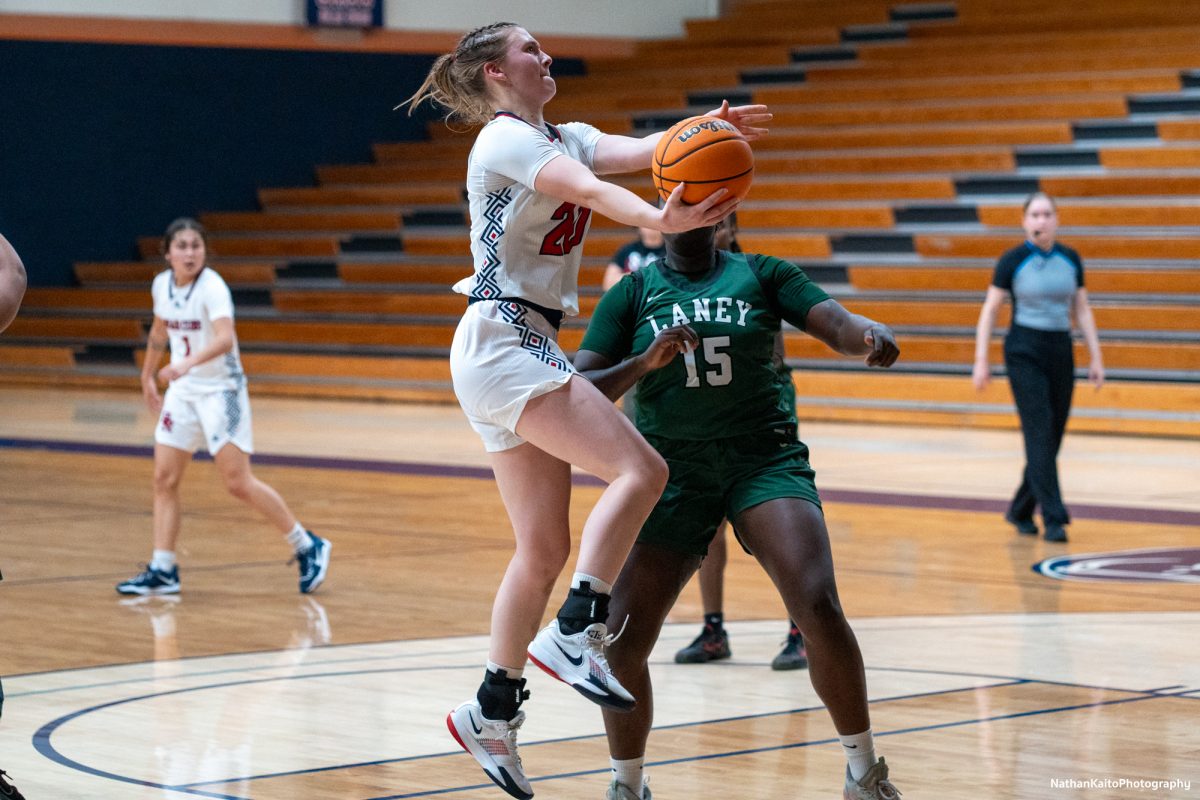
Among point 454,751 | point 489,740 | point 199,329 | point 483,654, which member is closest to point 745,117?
point 489,740

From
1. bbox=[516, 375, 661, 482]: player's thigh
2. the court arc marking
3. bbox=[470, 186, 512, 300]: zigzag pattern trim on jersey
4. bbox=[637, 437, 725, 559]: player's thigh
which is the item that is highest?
bbox=[470, 186, 512, 300]: zigzag pattern trim on jersey

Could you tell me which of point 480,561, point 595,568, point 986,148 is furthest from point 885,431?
point 595,568

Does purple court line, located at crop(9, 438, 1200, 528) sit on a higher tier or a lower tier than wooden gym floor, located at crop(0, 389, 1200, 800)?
higher

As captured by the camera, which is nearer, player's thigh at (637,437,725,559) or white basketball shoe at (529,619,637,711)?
white basketball shoe at (529,619,637,711)

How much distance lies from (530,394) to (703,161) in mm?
699

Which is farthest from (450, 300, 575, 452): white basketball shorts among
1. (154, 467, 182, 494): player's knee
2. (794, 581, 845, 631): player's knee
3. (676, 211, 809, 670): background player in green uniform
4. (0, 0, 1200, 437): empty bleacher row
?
(0, 0, 1200, 437): empty bleacher row

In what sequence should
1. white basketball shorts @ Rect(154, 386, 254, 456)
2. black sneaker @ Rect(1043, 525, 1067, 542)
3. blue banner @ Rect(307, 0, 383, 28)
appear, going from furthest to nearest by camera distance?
1. blue banner @ Rect(307, 0, 383, 28)
2. black sneaker @ Rect(1043, 525, 1067, 542)
3. white basketball shorts @ Rect(154, 386, 254, 456)

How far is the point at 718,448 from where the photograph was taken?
4.85 m

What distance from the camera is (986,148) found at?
18.6m

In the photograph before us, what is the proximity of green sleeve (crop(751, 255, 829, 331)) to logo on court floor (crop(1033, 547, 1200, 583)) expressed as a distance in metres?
4.27

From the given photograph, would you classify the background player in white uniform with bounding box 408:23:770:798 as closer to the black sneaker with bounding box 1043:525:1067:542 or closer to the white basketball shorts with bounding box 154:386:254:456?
the white basketball shorts with bounding box 154:386:254:456

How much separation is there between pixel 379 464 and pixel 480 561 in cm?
458

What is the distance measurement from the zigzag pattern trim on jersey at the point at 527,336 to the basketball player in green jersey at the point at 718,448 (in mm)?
198

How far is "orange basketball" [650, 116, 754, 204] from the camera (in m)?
4.23
